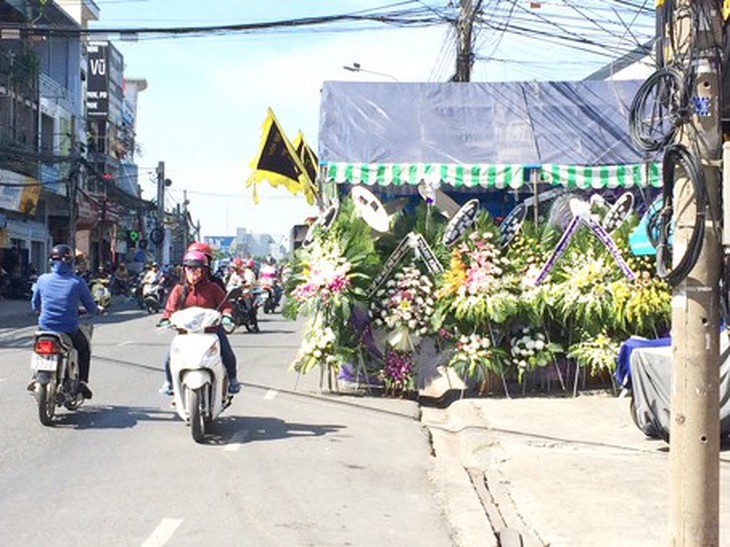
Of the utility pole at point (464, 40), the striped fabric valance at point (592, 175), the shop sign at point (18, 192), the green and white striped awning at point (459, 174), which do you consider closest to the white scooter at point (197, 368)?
the green and white striped awning at point (459, 174)

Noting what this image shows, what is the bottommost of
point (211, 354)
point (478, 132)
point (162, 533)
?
point (162, 533)

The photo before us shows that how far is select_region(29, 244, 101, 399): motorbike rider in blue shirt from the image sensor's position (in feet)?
28.8

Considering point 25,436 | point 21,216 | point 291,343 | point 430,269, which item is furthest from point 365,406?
point 21,216

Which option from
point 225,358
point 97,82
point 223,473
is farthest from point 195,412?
point 97,82

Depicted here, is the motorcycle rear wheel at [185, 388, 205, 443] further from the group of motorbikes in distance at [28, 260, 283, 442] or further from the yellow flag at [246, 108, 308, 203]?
the yellow flag at [246, 108, 308, 203]

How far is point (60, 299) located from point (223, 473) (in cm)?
296

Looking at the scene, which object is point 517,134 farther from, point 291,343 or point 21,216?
point 21,216

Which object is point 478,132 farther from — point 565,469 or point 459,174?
point 565,469

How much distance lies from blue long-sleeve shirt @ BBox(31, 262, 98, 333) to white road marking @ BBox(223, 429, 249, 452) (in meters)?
1.98

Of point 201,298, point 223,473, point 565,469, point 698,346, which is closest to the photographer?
point 698,346

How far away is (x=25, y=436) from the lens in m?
8.19

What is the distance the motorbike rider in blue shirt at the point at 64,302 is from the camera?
8.78m

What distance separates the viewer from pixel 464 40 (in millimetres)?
18766

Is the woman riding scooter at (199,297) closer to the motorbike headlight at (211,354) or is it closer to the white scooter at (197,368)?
the white scooter at (197,368)
